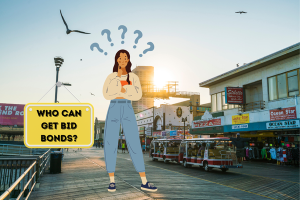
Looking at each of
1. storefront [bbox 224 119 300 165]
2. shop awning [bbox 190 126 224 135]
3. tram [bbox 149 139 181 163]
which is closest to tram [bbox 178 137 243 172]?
tram [bbox 149 139 181 163]

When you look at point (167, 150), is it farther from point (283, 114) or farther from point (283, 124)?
point (283, 114)

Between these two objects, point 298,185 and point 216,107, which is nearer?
point 298,185

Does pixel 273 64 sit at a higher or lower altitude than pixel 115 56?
higher

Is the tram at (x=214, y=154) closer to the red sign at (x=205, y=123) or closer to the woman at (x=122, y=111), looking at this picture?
the red sign at (x=205, y=123)

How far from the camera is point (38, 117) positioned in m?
2.85

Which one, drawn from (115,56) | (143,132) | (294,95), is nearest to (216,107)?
(294,95)

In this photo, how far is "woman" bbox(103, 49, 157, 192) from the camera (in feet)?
8.91

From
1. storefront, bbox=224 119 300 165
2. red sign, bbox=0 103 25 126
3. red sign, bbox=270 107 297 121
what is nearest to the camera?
red sign, bbox=270 107 297 121

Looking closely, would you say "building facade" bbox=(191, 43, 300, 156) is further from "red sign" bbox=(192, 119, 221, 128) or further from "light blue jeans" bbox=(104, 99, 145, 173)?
"light blue jeans" bbox=(104, 99, 145, 173)

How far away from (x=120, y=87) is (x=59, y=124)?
820 millimetres

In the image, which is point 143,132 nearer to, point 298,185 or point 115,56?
point 298,185

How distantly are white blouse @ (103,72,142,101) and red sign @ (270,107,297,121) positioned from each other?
22806 millimetres

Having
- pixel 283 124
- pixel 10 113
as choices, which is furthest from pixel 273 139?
pixel 10 113

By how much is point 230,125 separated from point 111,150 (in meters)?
29.1
